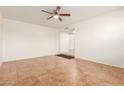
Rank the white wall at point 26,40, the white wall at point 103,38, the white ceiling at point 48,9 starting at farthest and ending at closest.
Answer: the white wall at point 26,40
the white wall at point 103,38
the white ceiling at point 48,9

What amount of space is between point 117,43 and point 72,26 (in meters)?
3.12

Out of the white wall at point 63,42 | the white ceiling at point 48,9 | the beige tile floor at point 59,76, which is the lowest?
the beige tile floor at point 59,76

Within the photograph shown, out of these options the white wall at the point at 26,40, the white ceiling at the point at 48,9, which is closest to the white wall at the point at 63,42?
the white wall at the point at 26,40

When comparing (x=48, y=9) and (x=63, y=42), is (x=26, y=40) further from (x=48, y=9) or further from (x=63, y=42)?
(x=63, y=42)

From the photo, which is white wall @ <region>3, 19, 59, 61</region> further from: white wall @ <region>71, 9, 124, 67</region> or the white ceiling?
white wall @ <region>71, 9, 124, 67</region>

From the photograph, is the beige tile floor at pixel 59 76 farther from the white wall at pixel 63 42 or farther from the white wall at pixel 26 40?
the white wall at pixel 63 42

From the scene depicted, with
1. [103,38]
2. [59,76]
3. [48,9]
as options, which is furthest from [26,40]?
[103,38]

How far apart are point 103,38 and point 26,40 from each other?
469 cm

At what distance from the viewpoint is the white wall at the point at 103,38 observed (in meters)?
3.26

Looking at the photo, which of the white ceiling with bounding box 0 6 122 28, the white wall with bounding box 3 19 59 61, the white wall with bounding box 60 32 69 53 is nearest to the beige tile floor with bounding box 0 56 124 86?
the white wall with bounding box 3 19 59 61

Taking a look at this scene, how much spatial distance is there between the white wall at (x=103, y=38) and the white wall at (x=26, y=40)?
2.65 meters

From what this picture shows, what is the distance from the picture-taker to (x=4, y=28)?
4.14 meters
